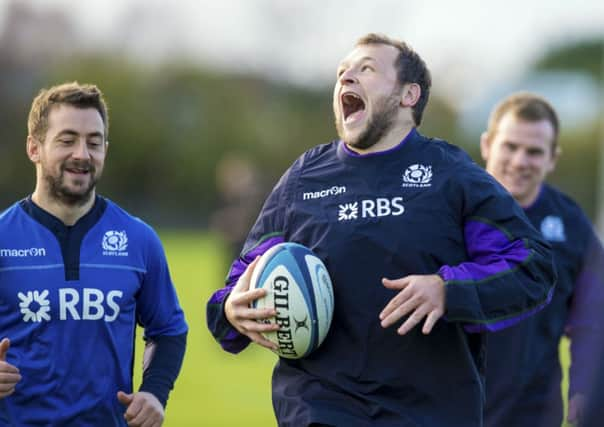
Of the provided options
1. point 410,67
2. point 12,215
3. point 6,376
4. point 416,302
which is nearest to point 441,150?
point 410,67

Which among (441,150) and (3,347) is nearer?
(3,347)

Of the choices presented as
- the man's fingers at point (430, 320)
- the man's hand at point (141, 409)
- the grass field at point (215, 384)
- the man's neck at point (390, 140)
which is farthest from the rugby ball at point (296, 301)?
the grass field at point (215, 384)

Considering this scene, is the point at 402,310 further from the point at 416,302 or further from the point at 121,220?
the point at 121,220

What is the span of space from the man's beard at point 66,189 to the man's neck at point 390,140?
1.19 m

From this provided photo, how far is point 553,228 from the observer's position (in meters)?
5.70

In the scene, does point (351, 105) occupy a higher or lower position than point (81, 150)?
higher

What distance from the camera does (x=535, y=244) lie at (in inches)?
161

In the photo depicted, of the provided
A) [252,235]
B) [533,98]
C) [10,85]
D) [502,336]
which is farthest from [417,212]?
[10,85]

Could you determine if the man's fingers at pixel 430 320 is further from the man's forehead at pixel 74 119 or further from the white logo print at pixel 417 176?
the man's forehead at pixel 74 119

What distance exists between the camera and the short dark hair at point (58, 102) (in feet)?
14.9

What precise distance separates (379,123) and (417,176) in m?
0.29

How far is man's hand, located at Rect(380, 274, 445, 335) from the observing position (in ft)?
12.6

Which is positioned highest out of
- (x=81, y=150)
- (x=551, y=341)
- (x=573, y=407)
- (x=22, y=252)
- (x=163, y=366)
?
(x=81, y=150)

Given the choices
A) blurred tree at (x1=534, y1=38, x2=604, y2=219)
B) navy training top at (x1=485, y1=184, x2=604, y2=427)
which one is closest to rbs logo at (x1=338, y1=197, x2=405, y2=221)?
navy training top at (x1=485, y1=184, x2=604, y2=427)
